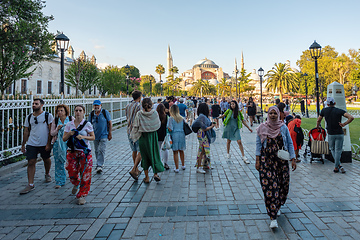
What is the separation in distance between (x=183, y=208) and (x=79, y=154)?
80.3 inches

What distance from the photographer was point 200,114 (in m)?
6.16

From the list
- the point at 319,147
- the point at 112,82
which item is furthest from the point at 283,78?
the point at 319,147

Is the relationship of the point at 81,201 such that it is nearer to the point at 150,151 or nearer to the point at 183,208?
the point at 150,151

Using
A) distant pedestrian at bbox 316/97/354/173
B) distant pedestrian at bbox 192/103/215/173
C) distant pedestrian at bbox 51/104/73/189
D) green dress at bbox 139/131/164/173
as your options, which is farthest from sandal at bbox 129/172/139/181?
distant pedestrian at bbox 316/97/354/173

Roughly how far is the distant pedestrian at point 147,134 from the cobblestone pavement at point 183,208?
1.63 feet

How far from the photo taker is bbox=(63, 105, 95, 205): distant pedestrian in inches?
167

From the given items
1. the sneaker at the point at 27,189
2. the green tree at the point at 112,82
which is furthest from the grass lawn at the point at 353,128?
the green tree at the point at 112,82

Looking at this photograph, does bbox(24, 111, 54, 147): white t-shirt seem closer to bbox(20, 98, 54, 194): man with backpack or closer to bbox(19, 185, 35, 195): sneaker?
bbox(20, 98, 54, 194): man with backpack

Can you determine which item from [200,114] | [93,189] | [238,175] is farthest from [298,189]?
[93,189]

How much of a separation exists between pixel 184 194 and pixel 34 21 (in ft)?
42.1

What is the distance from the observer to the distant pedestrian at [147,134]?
503 cm

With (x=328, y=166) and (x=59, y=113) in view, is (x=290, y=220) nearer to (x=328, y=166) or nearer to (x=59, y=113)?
(x=328, y=166)

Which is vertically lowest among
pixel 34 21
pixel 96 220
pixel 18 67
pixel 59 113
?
pixel 96 220

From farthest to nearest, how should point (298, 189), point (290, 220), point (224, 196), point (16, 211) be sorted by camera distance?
point (298, 189) < point (224, 196) < point (16, 211) < point (290, 220)
